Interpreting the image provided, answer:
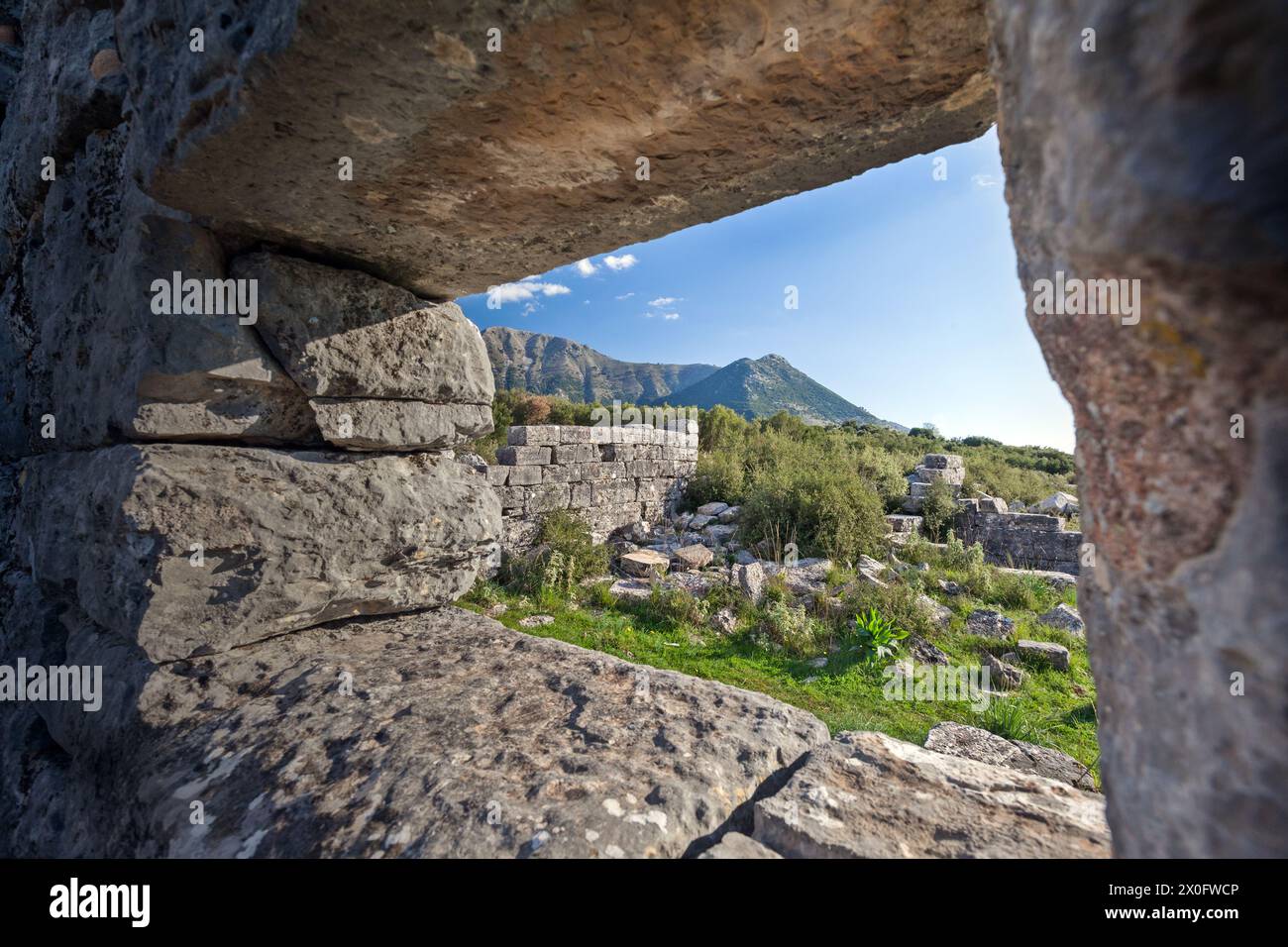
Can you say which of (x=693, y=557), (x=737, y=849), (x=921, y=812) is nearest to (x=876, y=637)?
(x=693, y=557)

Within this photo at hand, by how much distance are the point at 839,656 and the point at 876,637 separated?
1.22 ft

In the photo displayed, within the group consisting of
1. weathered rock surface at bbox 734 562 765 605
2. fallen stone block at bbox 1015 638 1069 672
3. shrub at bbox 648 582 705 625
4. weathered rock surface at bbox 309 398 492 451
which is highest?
weathered rock surface at bbox 309 398 492 451

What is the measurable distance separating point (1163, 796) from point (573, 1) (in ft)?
4.39

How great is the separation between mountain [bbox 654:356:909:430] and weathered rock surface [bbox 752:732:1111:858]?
60.8 metres

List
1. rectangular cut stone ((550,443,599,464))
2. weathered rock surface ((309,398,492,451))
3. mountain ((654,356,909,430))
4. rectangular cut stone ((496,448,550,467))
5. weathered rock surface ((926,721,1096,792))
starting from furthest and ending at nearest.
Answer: mountain ((654,356,909,430)), rectangular cut stone ((550,443,599,464)), rectangular cut stone ((496,448,550,467)), weathered rock surface ((926,721,1096,792)), weathered rock surface ((309,398,492,451))

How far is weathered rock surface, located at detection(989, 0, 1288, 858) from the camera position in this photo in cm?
49

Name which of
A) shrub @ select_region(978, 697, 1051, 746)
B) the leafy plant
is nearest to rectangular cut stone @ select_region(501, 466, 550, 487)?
the leafy plant

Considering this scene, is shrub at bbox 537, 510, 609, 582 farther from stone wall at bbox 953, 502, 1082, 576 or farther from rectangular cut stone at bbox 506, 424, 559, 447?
stone wall at bbox 953, 502, 1082, 576

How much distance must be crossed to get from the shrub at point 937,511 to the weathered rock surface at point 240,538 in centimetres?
975

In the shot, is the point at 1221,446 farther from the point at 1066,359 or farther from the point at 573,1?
the point at 573,1

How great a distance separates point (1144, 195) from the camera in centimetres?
53

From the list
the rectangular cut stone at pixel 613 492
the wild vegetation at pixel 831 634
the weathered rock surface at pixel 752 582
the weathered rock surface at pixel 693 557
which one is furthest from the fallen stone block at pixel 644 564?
the rectangular cut stone at pixel 613 492
